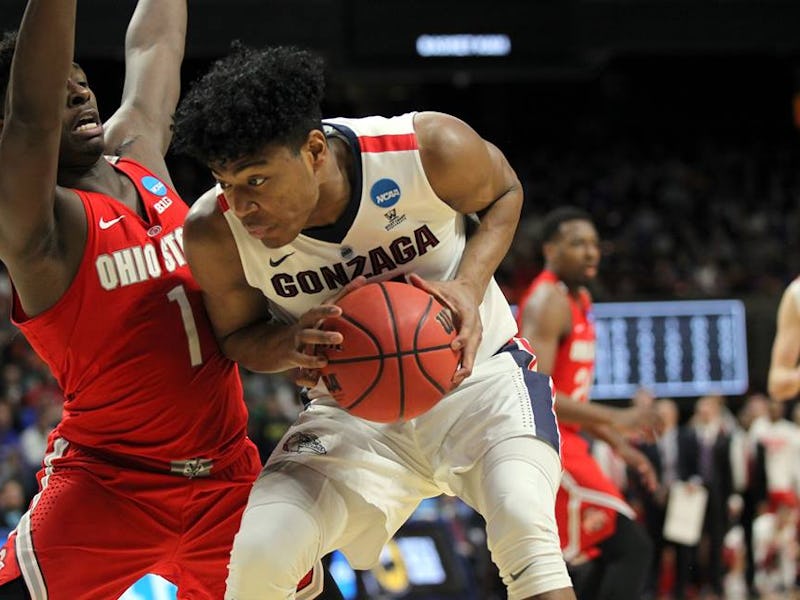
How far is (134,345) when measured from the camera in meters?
3.61

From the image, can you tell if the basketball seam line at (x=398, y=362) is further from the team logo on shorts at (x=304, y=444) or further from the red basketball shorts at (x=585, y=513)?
the red basketball shorts at (x=585, y=513)

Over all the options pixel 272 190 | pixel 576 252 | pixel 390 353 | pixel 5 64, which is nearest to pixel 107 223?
pixel 5 64

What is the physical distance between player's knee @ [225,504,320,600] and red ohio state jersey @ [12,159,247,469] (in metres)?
0.51

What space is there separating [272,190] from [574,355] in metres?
3.07

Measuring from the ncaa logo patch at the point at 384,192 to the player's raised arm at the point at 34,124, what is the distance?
862 millimetres

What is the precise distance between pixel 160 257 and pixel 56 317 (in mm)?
346

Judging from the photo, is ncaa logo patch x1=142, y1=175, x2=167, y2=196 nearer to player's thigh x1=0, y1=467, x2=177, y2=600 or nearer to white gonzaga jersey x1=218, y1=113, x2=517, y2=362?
white gonzaga jersey x1=218, y1=113, x2=517, y2=362

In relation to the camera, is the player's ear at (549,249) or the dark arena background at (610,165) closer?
the player's ear at (549,249)

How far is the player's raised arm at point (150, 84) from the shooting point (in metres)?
4.10

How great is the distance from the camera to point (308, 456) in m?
3.49

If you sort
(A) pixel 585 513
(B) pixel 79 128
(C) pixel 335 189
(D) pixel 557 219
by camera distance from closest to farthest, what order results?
(C) pixel 335 189 < (B) pixel 79 128 < (A) pixel 585 513 < (D) pixel 557 219

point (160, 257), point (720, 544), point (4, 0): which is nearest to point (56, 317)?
point (160, 257)

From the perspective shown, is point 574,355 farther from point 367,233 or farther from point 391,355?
point 391,355

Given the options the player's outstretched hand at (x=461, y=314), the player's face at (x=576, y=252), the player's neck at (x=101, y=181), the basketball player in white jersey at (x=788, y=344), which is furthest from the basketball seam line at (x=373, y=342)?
the player's face at (x=576, y=252)
